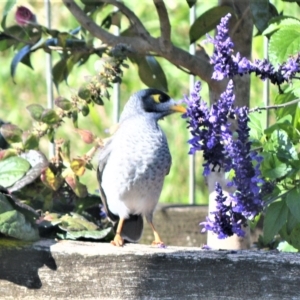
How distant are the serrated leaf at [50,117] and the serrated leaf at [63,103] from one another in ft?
0.10

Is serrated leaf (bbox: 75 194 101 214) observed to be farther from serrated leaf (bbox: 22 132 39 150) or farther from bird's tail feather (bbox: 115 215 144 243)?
serrated leaf (bbox: 22 132 39 150)

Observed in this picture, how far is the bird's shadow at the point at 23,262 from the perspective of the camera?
2.30 meters

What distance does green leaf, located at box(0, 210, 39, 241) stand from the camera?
2.28 metres

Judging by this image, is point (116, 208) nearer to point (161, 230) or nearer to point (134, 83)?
point (161, 230)

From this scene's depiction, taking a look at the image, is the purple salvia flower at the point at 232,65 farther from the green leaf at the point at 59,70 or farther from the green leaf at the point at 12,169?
the green leaf at the point at 59,70

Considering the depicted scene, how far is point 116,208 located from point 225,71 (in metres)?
0.95

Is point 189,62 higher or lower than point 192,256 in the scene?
higher

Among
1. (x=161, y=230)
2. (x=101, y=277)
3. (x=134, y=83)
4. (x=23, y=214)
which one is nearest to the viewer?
(x=101, y=277)

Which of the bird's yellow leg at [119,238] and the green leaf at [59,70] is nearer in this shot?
the bird's yellow leg at [119,238]

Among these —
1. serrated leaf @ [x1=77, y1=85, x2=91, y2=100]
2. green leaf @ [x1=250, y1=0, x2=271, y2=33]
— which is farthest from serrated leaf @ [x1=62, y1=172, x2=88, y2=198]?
green leaf @ [x1=250, y1=0, x2=271, y2=33]

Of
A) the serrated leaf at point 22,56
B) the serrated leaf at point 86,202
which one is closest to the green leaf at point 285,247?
Result: the serrated leaf at point 86,202

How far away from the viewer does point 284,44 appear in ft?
6.72

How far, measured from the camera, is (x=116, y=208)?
2723mm

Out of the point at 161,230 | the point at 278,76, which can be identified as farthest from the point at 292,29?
the point at 161,230
